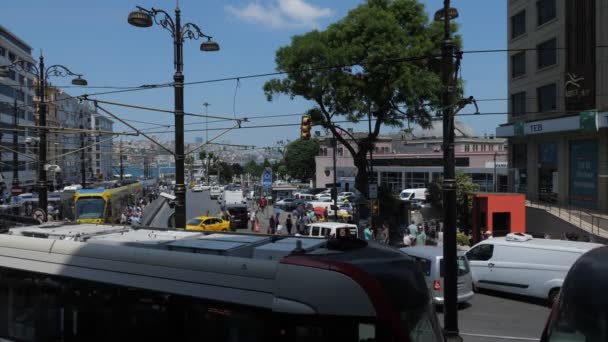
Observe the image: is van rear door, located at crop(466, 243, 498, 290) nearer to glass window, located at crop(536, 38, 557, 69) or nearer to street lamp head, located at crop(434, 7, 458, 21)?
street lamp head, located at crop(434, 7, 458, 21)

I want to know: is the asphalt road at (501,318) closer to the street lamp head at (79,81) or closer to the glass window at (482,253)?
the glass window at (482,253)

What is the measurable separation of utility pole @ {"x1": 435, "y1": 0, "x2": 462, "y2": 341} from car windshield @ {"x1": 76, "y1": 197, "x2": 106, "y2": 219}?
66.0 ft

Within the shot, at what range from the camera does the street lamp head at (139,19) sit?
462 inches

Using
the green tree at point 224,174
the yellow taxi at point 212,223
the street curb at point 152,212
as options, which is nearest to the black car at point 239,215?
the street curb at point 152,212

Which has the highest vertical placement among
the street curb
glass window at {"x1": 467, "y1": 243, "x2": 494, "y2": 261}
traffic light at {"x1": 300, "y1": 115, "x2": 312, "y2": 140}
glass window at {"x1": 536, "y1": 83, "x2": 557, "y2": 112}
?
glass window at {"x1": 536, "y1": 83, "x2": 557, "y2": 112}

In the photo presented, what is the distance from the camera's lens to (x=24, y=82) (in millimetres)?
60469

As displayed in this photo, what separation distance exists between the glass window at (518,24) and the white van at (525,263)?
69.5ft

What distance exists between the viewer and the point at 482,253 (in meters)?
15.1

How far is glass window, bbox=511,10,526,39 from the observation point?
1254 inches

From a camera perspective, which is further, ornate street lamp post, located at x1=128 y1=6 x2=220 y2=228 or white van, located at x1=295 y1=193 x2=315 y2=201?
white van, located at x1=295 y1=193 x2=315 y2=201

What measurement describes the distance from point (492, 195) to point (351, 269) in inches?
790

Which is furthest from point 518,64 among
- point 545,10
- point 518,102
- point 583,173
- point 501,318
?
point 501,318

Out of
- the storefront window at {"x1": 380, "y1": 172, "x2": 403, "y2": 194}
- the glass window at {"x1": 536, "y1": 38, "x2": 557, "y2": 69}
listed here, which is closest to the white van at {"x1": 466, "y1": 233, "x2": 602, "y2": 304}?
the glass window at {"x1": 536, "y1": 38, "x2": 557, "y2": 69}

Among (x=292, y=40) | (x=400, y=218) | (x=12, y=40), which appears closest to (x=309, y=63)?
(x=292, y=40)
